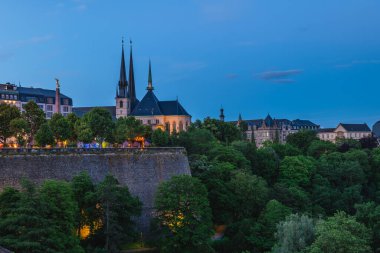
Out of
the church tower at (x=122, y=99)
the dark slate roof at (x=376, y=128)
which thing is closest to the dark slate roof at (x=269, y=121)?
the dark slate roof at (x=376, y=128)

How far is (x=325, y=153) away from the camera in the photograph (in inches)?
3130

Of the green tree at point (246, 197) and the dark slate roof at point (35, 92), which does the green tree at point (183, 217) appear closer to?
the green tree at point (246, 197)

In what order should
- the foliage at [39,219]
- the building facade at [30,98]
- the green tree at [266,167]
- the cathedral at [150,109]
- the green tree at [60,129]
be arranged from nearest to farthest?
1. the foliage at [39,219]
2. the green tree at [60,129]
3. the green tree at [266,167]
4. the building facade at [30,98]
5. the cathedral at [150,109]

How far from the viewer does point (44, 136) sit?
52.7 metres

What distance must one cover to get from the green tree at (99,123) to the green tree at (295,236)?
2939 cm

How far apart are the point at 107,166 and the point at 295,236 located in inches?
716

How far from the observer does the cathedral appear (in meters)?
106

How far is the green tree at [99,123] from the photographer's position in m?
59.8

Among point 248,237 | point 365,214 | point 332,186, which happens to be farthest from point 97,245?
point 332,186

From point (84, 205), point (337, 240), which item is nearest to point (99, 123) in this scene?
point (84, 205)

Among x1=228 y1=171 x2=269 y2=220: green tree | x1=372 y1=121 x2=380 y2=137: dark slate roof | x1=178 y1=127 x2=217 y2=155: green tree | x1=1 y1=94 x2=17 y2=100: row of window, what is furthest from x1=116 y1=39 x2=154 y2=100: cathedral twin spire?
x1=372 y1=121 x2=380 y2=137: dark slate roof

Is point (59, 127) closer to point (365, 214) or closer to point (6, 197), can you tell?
point (6, 197)

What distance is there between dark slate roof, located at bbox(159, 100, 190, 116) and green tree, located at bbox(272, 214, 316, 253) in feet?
231

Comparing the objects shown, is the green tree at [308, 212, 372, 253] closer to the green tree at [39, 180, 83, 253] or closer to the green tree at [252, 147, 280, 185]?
the green tree at [39, 180, 83, 253]
